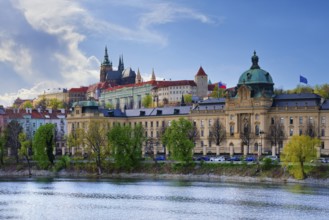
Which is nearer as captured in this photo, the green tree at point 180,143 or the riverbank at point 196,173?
the riverbank at point 196,173

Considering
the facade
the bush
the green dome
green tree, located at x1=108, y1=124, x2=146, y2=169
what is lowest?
the bush

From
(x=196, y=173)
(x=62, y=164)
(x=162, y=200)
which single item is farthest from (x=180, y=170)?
(x=162, y=200)

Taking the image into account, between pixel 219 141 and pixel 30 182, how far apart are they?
48510 mm

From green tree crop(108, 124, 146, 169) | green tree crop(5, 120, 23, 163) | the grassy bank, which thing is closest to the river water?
the grassy bank

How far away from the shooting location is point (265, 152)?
426ft

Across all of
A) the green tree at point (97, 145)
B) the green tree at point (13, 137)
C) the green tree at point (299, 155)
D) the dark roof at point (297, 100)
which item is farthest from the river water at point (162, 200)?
the dark roof at point (297, 100)

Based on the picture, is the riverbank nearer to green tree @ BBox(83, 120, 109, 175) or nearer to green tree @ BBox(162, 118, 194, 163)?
green tree @ BBox(162, 118, 194, 163)

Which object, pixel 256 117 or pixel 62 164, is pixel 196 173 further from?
pixel 256 117

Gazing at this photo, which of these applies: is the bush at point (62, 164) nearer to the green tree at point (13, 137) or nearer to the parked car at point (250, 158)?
the green tree at point (13, 137)

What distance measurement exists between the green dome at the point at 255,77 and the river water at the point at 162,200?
4647 cm

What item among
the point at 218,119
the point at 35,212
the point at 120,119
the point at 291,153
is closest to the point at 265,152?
the point at 218,119

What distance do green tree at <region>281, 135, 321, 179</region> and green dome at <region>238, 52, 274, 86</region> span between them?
140 feet

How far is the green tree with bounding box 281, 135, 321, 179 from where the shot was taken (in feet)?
317

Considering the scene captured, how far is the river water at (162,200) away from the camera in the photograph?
6450 centimetres
